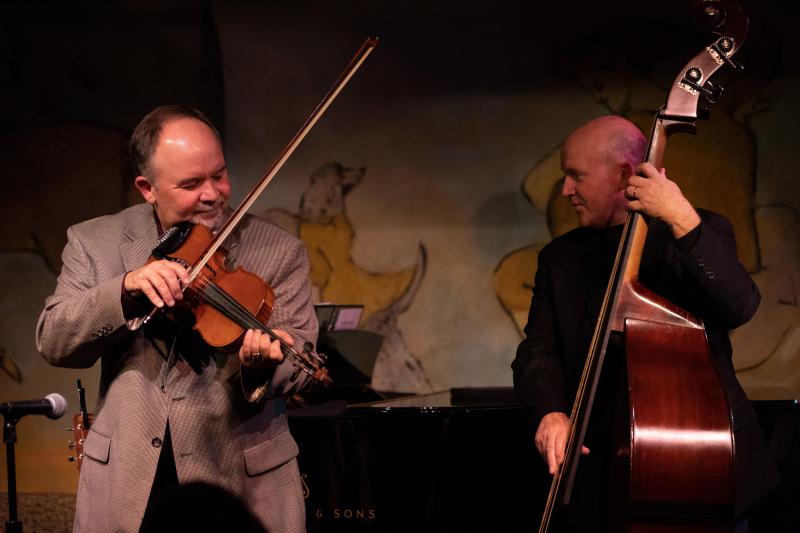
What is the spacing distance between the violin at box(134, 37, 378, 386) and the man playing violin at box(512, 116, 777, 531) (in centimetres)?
59

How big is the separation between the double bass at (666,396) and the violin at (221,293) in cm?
59

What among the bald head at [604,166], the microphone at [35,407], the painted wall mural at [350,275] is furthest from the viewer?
the painted wall mural at [350,275]

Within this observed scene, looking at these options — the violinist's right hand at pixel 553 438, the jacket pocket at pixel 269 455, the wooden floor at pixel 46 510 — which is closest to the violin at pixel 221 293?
the jacket pocket at pixel 269 455

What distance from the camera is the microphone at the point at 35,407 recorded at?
268 cm

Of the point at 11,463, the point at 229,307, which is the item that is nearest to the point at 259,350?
the point at 229,307

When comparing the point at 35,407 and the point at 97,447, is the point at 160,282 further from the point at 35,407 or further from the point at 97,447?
the point at 35,407

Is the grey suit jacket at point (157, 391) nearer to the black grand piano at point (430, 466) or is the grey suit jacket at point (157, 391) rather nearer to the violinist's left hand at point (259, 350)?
the violinist's left hand at point (259, 350)

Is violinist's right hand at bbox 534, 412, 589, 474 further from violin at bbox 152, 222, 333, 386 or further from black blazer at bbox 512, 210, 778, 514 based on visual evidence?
violin at bbox 152, 222, 333, 386

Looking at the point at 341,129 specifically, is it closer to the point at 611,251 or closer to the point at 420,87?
the point at 420,87

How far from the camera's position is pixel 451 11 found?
4402 millimetres

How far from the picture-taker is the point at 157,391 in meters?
1.93

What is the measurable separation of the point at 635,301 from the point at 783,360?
104 inches

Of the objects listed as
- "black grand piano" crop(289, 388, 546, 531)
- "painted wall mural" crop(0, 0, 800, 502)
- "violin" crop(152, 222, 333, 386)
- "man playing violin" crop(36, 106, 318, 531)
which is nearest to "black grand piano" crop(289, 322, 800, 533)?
"black grand piano" crop(289, 388, 546, 531)

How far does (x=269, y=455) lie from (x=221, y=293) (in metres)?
0.37
